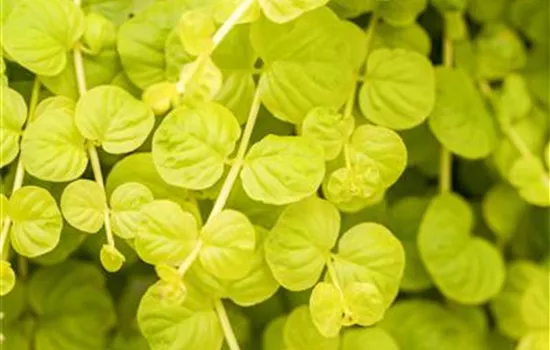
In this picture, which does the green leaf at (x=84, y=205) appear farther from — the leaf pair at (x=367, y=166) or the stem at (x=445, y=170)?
the stem at (x=445, y=170)

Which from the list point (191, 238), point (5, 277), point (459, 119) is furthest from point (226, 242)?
point (459, 119)

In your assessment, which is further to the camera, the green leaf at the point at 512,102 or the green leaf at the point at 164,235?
the green leaf at the point at 512,102

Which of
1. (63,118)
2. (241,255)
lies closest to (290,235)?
(241,255)

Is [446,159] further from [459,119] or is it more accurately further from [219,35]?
[219,35]

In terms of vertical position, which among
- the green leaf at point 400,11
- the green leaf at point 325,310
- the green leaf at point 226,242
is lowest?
the green leaf at point 325,310

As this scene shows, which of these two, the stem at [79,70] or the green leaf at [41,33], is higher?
the green leaf at [41,33]

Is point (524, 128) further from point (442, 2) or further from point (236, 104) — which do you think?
point (236, 104)

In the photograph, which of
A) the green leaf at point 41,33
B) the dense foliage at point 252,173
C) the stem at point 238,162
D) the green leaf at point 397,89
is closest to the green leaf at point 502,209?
the dense foliage at point 252,173

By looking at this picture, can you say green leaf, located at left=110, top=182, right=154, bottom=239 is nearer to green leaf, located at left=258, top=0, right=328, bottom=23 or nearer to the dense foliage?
the dense foliage
